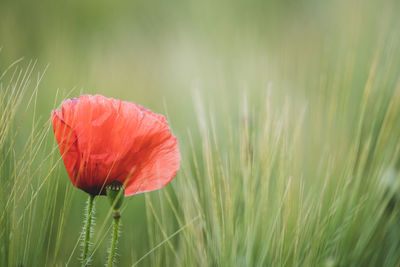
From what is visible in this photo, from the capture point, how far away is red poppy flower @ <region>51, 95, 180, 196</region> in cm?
26

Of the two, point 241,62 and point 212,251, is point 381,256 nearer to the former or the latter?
point 212,251

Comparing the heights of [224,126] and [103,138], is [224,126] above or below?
above

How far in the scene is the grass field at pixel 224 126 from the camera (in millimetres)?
319

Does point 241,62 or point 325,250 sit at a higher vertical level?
point 241,62

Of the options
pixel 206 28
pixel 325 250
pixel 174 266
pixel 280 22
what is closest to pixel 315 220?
pixel 325 250

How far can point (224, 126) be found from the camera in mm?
601

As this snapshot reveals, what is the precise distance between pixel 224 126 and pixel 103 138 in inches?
14.0

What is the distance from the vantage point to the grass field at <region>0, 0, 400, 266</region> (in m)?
0.32

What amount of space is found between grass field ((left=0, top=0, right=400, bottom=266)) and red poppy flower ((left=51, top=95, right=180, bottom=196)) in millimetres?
15

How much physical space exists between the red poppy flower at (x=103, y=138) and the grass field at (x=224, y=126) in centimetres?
2

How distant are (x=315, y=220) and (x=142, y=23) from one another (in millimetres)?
907

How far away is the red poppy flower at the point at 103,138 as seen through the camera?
26 cm

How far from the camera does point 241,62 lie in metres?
0.75

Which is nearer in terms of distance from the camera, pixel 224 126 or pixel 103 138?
pixel 103 138
